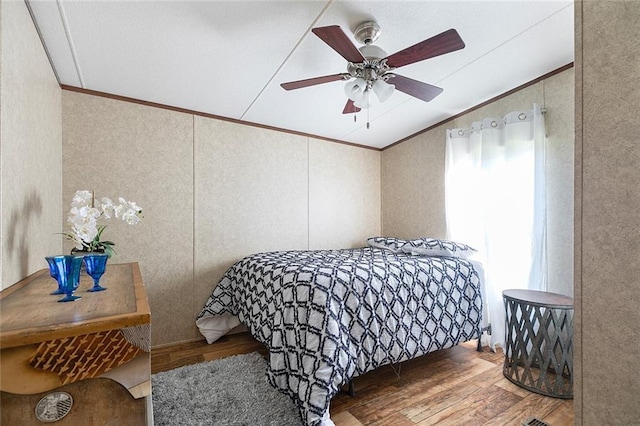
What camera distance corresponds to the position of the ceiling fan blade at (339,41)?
1.38m

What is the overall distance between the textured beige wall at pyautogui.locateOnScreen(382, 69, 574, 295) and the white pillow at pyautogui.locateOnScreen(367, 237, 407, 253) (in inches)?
19.5

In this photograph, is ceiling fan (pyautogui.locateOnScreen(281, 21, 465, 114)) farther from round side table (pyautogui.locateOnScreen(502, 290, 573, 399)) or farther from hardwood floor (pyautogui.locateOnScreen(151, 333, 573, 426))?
hardwood floor (pyautogui.locateOnScreen(151, 333, 573, 426))

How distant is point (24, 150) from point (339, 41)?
1632mm

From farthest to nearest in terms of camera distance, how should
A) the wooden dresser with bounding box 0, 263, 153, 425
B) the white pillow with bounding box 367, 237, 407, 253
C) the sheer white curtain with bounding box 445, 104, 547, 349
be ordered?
the white pillow with bounding box 367, 237, 407, 253 → the sheer white curtain with bounding box 445, 104, 547, 349 → the wooden dresser with bounding box 0, 263, 153, 425

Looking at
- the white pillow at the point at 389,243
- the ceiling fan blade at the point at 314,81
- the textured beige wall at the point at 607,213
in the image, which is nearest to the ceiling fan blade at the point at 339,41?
the ceiling fan blade at the point at 314,81

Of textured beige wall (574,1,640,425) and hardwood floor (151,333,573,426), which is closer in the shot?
textured beige wall (574,1,640,425)

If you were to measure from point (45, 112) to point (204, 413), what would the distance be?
6.87ft

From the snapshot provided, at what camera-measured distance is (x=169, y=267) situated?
264 cm

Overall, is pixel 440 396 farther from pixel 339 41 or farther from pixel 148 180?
pixel 148 180

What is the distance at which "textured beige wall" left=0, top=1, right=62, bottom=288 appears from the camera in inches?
43.6

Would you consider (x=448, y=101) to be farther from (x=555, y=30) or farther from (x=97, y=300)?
(x=97, y=300)

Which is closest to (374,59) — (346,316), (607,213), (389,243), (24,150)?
(607,213)

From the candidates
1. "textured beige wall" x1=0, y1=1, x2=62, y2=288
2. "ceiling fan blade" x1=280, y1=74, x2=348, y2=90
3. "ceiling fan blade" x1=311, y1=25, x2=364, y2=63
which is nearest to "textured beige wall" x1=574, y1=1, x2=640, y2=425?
"ceiling fan blade" x1=311, y1=25, x2=364, y2=63

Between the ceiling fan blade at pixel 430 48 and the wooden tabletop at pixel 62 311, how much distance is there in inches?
68.0
